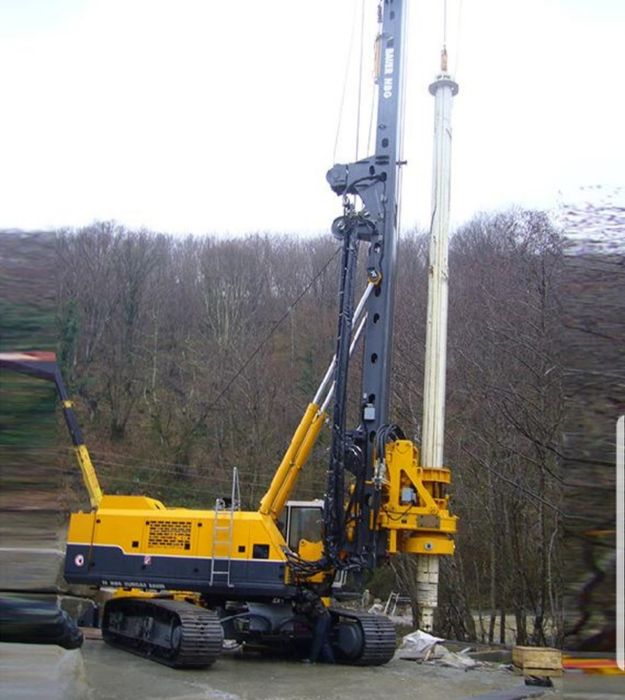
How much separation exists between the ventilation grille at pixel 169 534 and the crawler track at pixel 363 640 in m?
2.18

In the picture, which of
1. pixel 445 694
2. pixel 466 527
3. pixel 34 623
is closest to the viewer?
pixel 34 623

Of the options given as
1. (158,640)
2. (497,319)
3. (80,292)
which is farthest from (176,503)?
(158,640)

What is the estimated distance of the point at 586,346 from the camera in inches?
99.2

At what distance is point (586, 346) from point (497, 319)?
14.4 m

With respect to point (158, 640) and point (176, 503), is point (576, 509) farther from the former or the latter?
point (176, 503)

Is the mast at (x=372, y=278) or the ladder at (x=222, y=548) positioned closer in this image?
the mast at (x=372, y=278)

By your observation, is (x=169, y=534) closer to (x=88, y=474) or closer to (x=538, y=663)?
(x=88, y=474)

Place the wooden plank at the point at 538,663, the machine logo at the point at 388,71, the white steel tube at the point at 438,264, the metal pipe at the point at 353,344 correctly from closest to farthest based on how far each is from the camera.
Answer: the white steel tube at the point at 438,264 < the wooden plank at the point at 538,663 < the metal pipe at the point at 353,344 < the machine logo at the point at 388,71

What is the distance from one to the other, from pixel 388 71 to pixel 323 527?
5.85m

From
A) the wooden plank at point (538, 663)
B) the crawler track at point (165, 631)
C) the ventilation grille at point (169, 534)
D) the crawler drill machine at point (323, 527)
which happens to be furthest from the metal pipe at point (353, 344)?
the wooden plank at point (538, 663)

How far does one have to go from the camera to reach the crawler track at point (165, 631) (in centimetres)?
990

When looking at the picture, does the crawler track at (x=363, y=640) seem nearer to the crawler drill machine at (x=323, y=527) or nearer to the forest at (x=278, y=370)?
the crawler drill machine at (x=323, y=527)

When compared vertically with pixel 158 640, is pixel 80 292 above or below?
above

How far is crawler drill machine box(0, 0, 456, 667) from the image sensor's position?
1000cm
